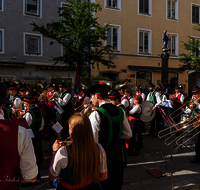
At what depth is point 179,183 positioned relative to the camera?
4.25m

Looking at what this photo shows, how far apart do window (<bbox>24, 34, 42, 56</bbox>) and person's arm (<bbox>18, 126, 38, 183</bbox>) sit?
15.6 metres

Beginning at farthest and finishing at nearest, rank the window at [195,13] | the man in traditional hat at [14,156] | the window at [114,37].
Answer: the window at [195,13], the window at [114,37], the man in traditional hat at [14,156]

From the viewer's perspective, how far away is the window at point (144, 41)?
747 inches

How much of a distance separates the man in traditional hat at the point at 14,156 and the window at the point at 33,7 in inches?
651

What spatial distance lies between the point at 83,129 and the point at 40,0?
1718cm

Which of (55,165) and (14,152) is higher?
(14,152)

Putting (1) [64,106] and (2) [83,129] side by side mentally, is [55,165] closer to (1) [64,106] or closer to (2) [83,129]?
(2) [83,129]

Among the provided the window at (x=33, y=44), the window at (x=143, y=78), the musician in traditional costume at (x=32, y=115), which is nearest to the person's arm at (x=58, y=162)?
the musician in traditional costume at (x=32, y=115)

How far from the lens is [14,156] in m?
1.87

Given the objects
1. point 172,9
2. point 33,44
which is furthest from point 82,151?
point 172,9

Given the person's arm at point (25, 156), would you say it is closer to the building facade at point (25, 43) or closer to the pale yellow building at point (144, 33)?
the building facade at point (25, 43)

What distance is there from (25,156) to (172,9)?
73.0 feet

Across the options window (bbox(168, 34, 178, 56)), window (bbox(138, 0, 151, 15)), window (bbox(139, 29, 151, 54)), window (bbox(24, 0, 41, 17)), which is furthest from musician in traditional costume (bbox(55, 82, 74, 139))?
window (bbox(168, 34, 178, 56))

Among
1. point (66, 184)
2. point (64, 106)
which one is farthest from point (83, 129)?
point (64, 106)
